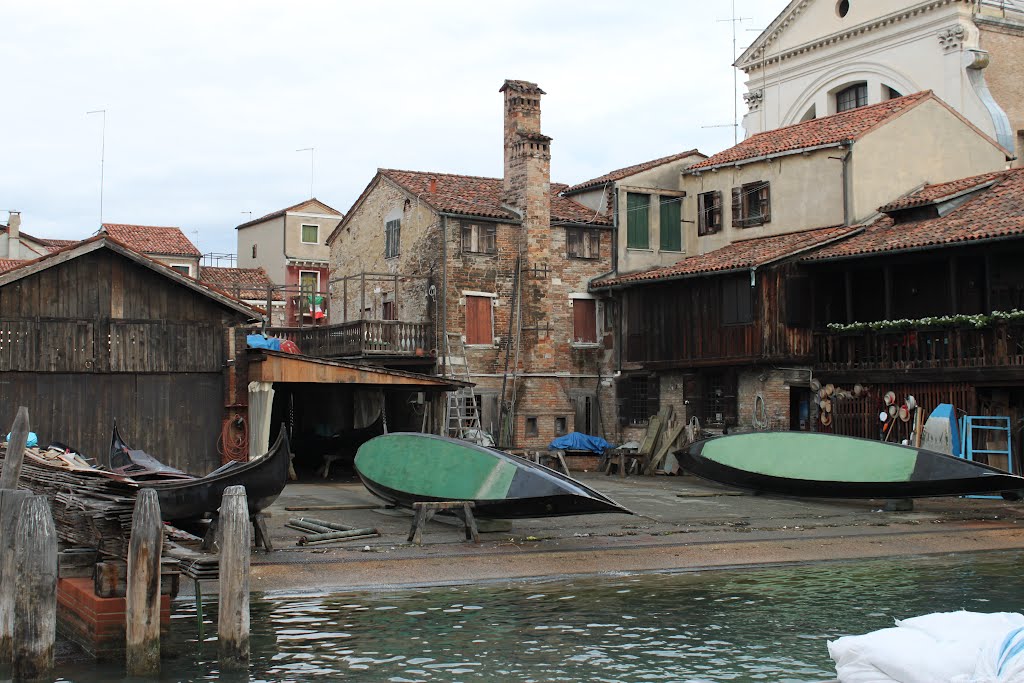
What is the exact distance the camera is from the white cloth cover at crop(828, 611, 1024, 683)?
7.54m

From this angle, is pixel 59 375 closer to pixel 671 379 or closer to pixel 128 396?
pixel 128 396

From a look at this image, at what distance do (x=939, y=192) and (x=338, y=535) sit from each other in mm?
17551

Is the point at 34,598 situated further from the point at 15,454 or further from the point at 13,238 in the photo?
the point at 13,238

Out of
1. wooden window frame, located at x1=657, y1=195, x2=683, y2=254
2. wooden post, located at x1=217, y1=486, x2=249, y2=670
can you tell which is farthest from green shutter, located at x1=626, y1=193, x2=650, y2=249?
wooden post, located at x1=217, y1=486, x2=249, y2=670

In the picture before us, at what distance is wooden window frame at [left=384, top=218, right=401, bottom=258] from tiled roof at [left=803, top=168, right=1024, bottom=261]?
38.9 ft

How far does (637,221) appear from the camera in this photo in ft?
109

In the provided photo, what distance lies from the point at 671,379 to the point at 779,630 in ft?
63.5

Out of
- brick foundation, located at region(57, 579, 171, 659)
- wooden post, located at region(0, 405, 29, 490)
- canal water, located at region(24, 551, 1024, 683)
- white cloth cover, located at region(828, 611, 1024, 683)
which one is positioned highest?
wooden post, located at region(0, 405, 29, 490)

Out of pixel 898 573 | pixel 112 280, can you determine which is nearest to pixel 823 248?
pixel 898 573

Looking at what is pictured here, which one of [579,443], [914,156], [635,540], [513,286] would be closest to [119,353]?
[635,540]

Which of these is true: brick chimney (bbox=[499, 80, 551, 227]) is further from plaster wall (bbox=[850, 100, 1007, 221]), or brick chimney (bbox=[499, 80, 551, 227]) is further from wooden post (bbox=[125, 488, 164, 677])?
wooden post (bbox=[125, 488, 164, 677])

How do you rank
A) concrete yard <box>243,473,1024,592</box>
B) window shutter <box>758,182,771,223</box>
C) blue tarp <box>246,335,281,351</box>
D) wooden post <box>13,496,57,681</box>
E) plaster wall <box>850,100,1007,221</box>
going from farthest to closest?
window shutter <box>758,182,771,223</box> → plaster wall <box>850,100,1007,221</box> → blue tarp <box>246,335,281,351</box> → concrete yard <box>243,473,1024,592</box> → wooden post <box>13,496,57,681</box>

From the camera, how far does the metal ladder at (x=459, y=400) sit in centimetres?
2905

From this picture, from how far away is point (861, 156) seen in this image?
2875 cm
